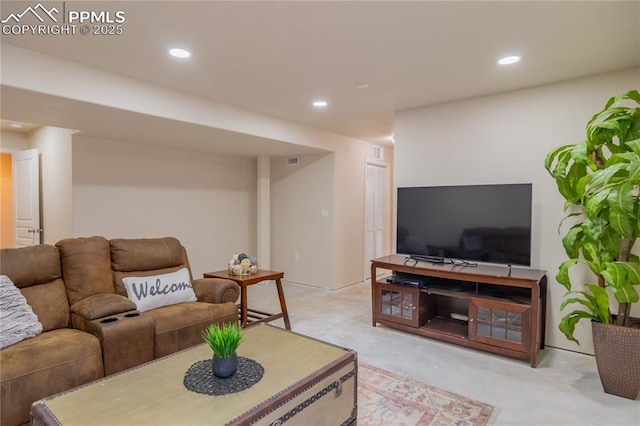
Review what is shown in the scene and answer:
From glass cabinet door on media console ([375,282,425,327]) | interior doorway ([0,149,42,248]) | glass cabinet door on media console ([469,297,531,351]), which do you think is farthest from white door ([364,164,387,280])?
interior doorway ([0,149,42,248])

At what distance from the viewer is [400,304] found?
3549 millimetres

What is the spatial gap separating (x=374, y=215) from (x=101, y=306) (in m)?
4.62

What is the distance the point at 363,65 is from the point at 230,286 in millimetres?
2201

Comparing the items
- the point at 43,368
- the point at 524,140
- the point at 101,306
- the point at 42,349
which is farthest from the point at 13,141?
the point at 524,140

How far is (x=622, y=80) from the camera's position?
2889mm

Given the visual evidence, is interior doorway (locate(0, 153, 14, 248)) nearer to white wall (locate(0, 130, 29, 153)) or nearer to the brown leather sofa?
white wall (locate(0, 130, 29, 153))

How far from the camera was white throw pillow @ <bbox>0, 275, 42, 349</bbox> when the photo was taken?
6.82 ft

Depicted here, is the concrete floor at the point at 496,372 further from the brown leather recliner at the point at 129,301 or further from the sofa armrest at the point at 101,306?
the sofa armrest at the point at 101,306

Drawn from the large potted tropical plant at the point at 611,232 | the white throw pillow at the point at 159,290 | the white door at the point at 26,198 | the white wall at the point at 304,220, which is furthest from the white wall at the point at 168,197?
the large potted tropical plant at the point at 611,232

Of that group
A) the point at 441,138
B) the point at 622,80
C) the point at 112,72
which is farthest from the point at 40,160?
the point at 622,80

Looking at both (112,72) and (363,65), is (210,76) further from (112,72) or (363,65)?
(363,65)

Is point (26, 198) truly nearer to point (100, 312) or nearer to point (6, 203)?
point (6, 203)

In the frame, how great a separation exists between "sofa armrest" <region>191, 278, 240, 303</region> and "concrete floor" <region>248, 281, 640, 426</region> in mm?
900

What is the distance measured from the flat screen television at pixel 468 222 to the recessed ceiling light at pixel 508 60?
102cm
